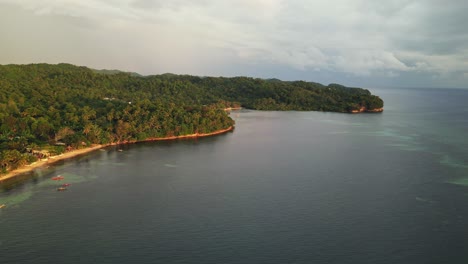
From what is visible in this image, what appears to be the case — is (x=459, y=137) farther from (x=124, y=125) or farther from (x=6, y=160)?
(x=6, y=160)

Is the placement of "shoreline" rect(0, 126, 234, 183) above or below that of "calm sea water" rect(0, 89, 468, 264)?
above

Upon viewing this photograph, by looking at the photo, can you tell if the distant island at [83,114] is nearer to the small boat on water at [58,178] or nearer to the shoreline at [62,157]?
the shoreline at [62,157]

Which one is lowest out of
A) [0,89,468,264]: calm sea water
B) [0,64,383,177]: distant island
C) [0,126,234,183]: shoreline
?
[0,89,468,264]: calm sea water

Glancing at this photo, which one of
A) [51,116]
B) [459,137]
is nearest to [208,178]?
[51,116]

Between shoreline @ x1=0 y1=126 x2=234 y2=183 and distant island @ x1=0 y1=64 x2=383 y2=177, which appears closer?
shoreline @ x1=0 y1=126 x2=234 y2=183

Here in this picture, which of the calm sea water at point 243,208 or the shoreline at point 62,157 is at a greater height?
the shoreline at point 62,157

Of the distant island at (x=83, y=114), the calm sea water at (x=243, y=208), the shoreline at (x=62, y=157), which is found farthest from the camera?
the distant island at (x=83, y=114)

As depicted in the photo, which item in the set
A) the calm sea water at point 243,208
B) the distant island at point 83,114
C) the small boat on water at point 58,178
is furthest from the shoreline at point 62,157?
the small boat on water at point 58,178

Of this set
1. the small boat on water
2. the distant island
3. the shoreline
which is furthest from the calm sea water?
the distant island

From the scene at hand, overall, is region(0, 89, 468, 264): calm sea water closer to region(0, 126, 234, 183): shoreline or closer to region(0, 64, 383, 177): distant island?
region(0, 126, 234, 183): shoreline
